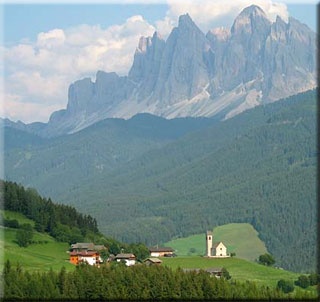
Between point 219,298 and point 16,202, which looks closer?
point 219,298

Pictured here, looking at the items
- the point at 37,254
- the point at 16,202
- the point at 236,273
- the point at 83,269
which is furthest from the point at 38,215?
the point at 83,269

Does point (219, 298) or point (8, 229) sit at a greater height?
point (8, 229)

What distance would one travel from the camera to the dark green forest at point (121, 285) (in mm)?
97125

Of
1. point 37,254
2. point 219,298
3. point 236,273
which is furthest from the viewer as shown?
point 236,273

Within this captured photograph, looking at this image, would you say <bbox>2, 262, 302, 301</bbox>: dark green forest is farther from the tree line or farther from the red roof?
the tree line

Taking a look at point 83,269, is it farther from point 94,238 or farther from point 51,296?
point 94,238

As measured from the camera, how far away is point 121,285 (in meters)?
101

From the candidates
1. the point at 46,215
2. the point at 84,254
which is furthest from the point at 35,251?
the point at 46,215

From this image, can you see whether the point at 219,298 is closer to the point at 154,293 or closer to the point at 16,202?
the point at 154,293

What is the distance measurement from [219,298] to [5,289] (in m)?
22.2

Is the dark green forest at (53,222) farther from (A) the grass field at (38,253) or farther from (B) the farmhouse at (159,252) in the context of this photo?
(B) the farmhouse at (159,252)

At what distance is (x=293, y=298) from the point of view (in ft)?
350

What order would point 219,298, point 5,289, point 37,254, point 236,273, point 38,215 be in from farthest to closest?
point 38,215
point 236,273
point 37,254
point 219,298
point 5,289

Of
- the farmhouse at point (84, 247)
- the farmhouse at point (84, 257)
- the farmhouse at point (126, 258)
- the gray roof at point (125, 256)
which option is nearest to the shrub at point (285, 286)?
the farmhouse at point (126, 258)
